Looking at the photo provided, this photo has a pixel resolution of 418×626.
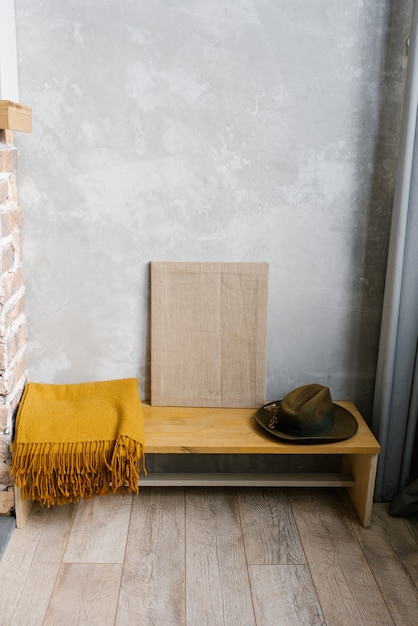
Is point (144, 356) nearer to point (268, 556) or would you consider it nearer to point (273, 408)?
point (273, 408)

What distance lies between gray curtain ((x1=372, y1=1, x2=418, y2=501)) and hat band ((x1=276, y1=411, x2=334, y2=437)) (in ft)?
0.79

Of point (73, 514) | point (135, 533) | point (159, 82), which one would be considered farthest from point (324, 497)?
point (159, 82)

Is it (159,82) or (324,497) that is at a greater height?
(159,82)

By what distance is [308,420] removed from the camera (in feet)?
7.20

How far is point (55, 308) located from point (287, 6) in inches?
50.6

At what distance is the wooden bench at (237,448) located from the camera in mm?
2174

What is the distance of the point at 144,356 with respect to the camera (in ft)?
7.96

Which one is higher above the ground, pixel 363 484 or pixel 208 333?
pixel 208 333

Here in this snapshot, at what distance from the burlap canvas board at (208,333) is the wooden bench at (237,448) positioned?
0.07m

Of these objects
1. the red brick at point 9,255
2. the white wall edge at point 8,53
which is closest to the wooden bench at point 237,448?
the red brick at point 9,255

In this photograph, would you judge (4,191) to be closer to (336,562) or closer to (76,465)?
(76,465)

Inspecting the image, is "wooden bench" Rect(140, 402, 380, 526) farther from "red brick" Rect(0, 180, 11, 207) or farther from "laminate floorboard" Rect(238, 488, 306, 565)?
"red brick" Rect(0, 180, 11, 207)

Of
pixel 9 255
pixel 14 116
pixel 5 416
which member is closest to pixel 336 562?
pixel 5 416

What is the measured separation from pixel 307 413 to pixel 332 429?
135 mm
